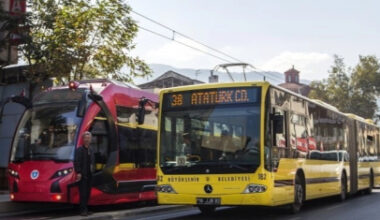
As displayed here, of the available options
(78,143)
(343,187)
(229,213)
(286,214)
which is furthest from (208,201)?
(343,187)

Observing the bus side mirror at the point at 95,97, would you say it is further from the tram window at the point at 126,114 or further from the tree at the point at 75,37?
the tree at the point at 75,37

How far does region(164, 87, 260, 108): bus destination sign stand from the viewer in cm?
1178

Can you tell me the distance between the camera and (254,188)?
11172 millimetres

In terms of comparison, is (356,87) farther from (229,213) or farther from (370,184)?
(229,213)

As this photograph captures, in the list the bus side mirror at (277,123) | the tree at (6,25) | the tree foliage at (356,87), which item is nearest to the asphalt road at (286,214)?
the bus side mirror at (277,123)

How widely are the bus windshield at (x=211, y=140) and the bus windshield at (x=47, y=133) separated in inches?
94.4

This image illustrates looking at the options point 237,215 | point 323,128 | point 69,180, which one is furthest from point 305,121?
point 69,180

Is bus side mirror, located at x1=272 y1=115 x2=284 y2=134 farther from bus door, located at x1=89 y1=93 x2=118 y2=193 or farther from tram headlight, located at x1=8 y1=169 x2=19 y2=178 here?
tram headlight, located at x1=8 y1=169 x2=19 y2=178

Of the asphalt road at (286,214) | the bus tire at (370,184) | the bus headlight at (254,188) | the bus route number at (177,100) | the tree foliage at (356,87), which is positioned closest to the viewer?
the bus headlight at (254,188)

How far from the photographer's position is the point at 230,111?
11750 mm

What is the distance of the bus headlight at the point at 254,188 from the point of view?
1112 cm

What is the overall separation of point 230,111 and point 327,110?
5889mm

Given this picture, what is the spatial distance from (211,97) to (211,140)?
96cm

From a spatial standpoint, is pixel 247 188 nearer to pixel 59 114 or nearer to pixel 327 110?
pixel 59 114
